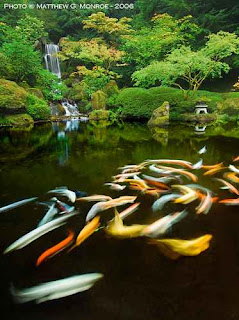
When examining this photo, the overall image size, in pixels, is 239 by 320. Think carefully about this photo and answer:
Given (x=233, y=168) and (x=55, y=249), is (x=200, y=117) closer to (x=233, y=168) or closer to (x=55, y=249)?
(x=233, y=168)

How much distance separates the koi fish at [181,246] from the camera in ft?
7.97

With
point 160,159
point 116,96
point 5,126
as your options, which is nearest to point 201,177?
point 160,159

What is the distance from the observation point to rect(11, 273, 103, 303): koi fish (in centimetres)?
194

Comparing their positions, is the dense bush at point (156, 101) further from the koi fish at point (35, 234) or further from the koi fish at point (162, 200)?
the koi fish at point (35, 234)

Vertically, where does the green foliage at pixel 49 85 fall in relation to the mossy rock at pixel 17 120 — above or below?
above

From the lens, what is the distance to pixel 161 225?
2875mm

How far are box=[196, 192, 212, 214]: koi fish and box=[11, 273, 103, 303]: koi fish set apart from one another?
5.57ft

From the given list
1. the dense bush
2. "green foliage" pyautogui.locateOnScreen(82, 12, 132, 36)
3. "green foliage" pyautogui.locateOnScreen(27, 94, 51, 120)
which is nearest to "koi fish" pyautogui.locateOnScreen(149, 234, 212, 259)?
the dense bush

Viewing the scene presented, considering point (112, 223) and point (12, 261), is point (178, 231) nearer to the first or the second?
point (112, 223)

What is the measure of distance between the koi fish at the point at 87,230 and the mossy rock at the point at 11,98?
1096cm

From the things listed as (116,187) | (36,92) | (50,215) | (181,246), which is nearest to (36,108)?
(36,92)

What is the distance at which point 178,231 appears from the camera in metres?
2.82

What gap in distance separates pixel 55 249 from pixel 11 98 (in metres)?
11.5

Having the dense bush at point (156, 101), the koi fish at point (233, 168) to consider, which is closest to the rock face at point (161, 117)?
the dense bush at point (156, 101)
